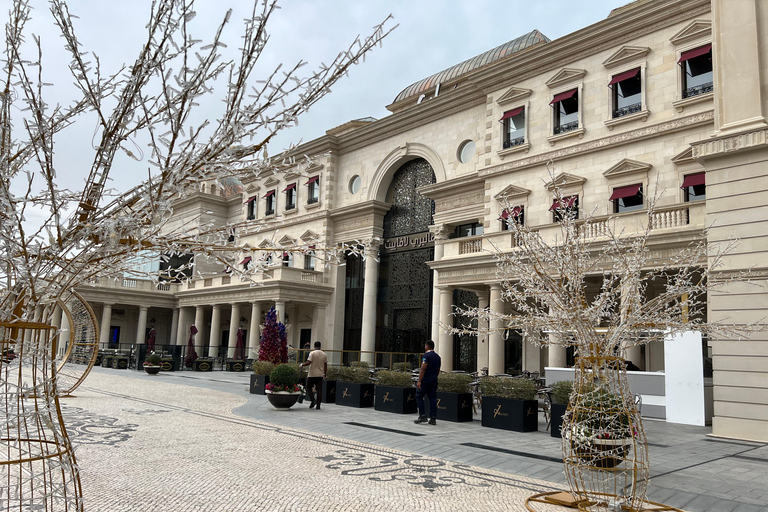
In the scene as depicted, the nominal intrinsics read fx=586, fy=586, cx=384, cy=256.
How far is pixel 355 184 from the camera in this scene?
33.9 metres

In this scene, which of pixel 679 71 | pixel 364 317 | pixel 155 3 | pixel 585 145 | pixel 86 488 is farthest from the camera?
pixel 364 317

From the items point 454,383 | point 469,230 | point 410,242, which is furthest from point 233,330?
point 454,383

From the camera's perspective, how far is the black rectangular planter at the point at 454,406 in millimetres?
13500

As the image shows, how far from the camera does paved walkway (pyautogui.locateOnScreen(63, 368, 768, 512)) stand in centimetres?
628

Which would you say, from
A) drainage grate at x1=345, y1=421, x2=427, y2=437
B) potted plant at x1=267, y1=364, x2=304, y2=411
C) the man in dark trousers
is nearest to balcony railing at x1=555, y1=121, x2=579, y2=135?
the man in dark trousers

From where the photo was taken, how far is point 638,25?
20953 millimetres

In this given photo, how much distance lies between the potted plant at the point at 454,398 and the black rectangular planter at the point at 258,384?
21.5 ft

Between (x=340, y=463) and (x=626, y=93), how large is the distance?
1872 cm

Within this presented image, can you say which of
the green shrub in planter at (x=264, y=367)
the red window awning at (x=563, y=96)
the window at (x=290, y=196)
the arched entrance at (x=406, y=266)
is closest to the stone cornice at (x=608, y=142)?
the red window awning at (x=563, y=96)

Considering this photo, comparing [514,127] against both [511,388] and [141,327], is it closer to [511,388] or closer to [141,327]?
[511,388]

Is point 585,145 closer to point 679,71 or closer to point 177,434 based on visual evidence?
point 679,71

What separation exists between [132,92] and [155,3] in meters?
0.39

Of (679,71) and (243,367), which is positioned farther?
(243,367)

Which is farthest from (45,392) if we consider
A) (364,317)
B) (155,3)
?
(364,317)
